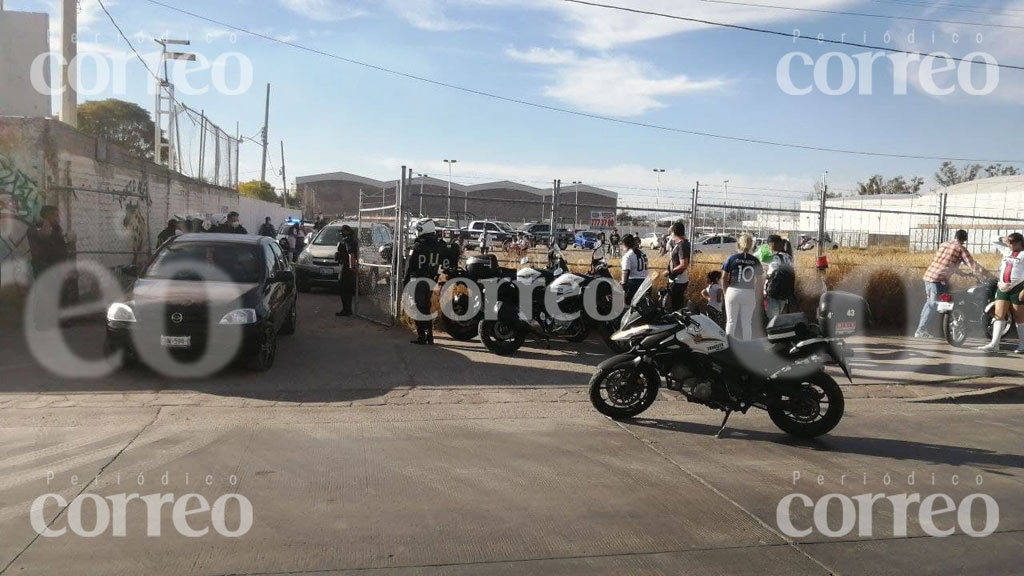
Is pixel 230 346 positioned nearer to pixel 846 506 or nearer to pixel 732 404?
pixel 732 404

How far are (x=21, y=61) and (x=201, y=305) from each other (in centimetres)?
905

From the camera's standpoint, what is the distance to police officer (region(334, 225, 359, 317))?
12.8m

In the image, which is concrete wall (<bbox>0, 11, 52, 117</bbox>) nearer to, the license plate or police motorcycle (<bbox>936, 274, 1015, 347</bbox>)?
the license plate

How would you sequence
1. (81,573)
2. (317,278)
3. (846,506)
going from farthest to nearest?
(317,278) → (846,506) → (81,573)

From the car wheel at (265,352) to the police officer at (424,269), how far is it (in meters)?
2.20

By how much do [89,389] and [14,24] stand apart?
9943 millimetres

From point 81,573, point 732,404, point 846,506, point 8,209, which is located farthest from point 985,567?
point 8,209

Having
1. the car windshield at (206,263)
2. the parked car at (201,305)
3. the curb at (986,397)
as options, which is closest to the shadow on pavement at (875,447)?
the curb at (986,397)

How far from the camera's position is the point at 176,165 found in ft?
65.2

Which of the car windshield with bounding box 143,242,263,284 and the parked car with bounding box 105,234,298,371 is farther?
the car windshield with bounding box 143,242,263,284

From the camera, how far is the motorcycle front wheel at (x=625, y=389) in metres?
7.34

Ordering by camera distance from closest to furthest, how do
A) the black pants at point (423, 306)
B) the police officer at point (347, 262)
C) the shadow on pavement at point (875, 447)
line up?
the shadow on pavement at point (875, 447) < the black pants at point (423, 306) < the police officer at point (347, 262)

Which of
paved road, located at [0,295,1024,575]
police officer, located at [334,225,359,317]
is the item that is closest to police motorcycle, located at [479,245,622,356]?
paved road, located at [0,295,1024,575]

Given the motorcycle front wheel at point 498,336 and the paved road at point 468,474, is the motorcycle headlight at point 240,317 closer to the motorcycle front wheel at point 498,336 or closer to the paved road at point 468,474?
the paved road at point 468,474
